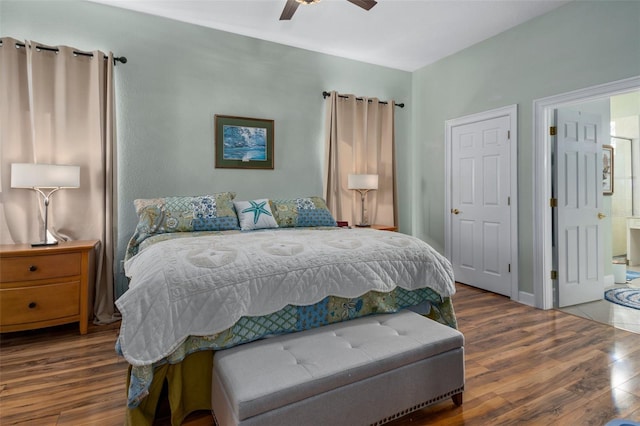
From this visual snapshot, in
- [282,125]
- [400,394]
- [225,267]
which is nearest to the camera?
[400,394]

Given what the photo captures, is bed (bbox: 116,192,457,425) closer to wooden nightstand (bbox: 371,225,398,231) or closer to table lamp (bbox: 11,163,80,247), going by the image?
table lamp (bbox: 11,163,80,247)

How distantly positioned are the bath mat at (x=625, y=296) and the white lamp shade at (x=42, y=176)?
16.9 ft

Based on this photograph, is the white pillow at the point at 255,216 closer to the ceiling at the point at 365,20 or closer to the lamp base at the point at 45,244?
the lamp base at the point at 45,244

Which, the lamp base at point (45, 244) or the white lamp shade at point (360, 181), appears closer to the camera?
the lamp base at point (45, 244)

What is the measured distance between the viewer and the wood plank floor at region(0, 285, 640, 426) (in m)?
1.69

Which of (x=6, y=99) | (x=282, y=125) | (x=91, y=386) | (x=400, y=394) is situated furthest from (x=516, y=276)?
(x=6, y=99)

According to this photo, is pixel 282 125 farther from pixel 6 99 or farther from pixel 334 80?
pixel 6 99

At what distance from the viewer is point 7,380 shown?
2.00m

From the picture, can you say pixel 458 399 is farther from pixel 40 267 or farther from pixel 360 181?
pixel 40 267

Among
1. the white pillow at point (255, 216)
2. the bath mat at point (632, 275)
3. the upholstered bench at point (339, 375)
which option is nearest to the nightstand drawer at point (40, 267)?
the white pillow at point (255, 216)

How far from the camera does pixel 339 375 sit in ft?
4.57

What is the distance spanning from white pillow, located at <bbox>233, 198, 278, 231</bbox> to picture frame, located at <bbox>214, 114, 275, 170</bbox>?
747mm

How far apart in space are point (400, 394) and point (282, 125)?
3.16m

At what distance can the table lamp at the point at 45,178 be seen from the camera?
8.32 feet
